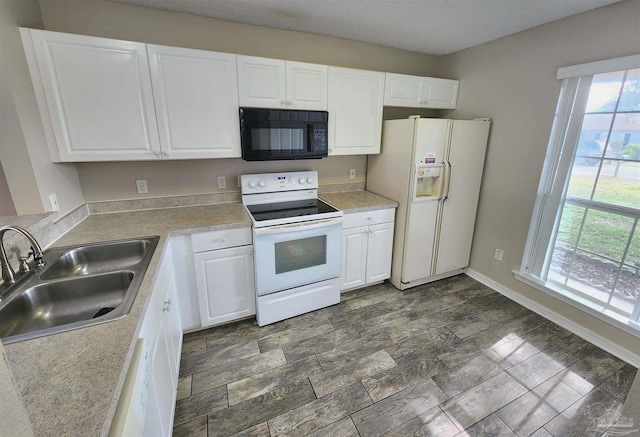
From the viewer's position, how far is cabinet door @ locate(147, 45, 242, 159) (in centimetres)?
191

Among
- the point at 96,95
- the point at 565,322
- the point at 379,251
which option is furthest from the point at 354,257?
the point at 96,95

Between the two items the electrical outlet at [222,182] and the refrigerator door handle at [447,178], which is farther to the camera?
the refrigerator door handle at [447,178]

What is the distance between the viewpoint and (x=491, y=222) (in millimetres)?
2855

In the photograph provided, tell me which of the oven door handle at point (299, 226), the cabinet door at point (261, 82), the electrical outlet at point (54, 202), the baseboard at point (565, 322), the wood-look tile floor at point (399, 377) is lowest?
the wood-look tile floor at point (399, 377)

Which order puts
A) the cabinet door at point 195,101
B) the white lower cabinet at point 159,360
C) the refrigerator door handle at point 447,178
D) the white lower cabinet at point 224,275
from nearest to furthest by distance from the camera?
the white lower cabinet at point 159,360 → the cabinet door at point 195,101 → the white lower cabinet at point 224,275 → the refrigerator door handle at point 447,178

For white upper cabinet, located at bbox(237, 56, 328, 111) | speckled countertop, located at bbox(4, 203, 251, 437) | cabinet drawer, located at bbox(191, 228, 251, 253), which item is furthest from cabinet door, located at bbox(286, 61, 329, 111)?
speckled countertop, located at bbox(4, 203, 251, 437)

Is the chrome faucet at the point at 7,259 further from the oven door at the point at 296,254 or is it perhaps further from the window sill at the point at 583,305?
the window sill at the point at 583,305

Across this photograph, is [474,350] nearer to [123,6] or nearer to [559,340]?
[559,340]

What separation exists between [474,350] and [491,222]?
136 centimetres

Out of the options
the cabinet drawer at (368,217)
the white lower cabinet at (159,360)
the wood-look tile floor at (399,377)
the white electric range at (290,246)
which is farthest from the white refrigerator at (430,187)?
the white lower cabinet at (159,360)

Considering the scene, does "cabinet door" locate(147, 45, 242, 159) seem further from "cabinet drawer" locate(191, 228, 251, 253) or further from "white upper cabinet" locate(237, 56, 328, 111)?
"cabinet drawer" locate(191, 228, 251, 253)

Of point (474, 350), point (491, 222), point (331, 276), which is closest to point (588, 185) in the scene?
point (491, 222)

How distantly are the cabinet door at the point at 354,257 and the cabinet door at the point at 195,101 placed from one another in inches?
49.6

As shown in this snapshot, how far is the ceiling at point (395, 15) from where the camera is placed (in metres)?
1.94
